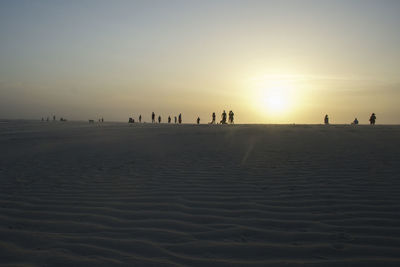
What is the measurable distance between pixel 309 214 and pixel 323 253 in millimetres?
972

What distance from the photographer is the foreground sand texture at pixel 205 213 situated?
297cm

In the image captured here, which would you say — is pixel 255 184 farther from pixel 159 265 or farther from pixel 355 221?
pixel 159 265

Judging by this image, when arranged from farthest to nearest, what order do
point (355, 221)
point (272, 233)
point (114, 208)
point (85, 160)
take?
point (85, 160) < point (114, 208) < point (355, 221) < point (272, 233)

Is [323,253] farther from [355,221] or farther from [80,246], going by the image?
[80,246]

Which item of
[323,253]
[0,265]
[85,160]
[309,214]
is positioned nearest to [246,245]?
[323,253]

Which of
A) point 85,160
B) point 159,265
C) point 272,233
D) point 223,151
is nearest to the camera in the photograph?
point 159,265

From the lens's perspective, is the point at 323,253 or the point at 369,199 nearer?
the point at 323,253

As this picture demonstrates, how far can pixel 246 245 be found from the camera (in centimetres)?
314

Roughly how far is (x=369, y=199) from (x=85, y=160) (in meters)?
6.49

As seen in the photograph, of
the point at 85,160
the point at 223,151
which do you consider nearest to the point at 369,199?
the point at 223,151

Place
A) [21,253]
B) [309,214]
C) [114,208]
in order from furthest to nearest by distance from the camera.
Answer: [114,208]
[309,214]
[21,253]

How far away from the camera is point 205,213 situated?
4.03 m

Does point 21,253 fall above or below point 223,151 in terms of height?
below

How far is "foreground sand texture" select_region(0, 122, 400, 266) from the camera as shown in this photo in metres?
2.97
